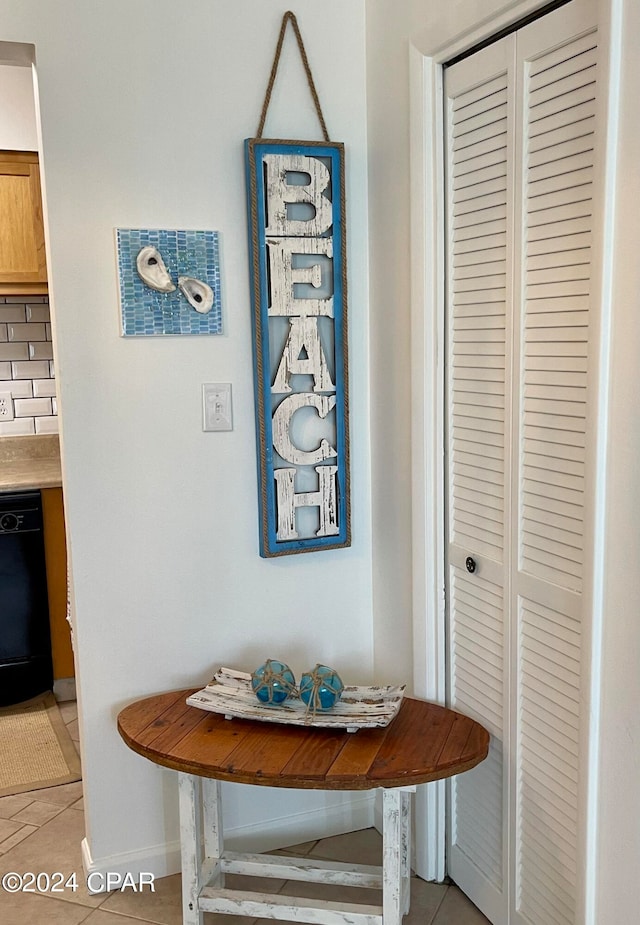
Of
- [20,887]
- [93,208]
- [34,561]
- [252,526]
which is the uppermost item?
[93,208]

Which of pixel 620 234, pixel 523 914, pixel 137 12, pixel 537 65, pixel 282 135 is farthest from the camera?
pixel 282 135

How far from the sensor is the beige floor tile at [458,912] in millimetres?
2150

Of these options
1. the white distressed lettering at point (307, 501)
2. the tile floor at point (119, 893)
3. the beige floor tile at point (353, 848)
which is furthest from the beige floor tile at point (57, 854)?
the white distressed lettering at point (307, 501)

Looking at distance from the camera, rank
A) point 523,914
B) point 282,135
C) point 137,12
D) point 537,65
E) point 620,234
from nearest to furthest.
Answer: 1. point 620,234
2. point 537,65
3. point 523,914
4. point 137,12
5. point 282,135

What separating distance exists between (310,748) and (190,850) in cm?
41

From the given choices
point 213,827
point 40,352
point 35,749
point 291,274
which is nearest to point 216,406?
point 291,274

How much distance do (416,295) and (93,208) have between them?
819mm

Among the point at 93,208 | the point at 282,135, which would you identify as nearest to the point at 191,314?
the point at 93,208

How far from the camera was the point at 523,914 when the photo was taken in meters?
1.99

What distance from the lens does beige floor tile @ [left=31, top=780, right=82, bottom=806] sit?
9.21ft

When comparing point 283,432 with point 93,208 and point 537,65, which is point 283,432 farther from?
point 537,65

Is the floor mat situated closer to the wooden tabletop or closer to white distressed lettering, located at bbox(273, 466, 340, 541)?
the wooden tabletop

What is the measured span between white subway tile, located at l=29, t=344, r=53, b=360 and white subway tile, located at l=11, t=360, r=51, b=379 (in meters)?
0.02

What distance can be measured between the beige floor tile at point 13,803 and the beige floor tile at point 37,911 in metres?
0.43
